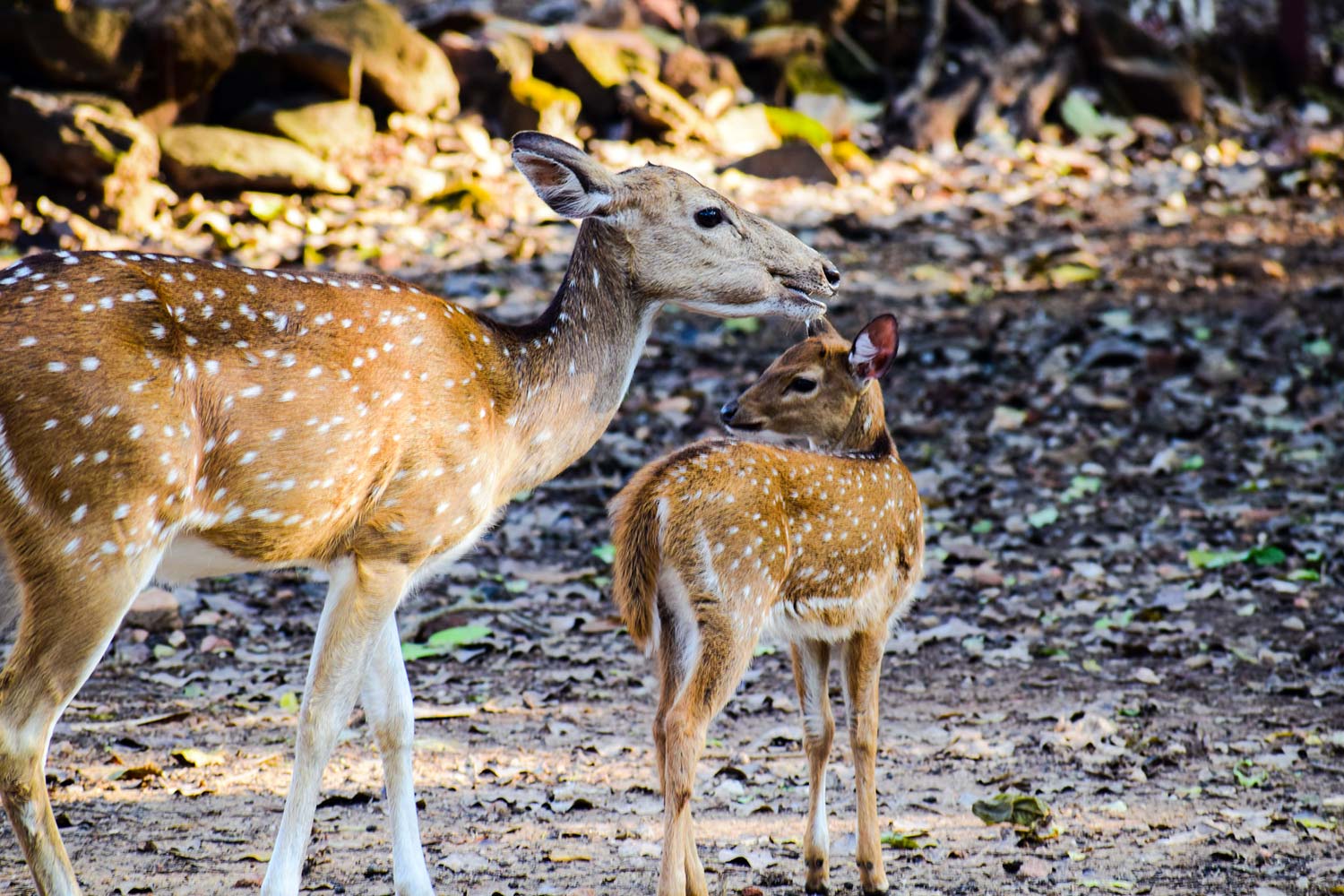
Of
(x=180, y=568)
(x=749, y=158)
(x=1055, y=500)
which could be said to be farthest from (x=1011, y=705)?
(x=749, y=158)

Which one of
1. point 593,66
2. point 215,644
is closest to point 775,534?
point 215,644

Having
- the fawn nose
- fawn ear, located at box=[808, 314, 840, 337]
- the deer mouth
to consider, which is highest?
the fawn nose

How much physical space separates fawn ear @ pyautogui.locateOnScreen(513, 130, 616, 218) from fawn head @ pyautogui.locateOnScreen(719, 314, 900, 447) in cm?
108

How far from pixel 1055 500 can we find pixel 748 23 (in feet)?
32.6

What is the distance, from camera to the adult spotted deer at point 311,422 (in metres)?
3.73

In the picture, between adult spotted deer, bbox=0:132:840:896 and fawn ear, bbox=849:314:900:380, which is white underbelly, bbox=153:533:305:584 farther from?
fawn ear, bbox=849:314:900:380

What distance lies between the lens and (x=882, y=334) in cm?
529

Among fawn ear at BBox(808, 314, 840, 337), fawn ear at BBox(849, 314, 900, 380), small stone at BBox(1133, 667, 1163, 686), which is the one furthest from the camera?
small stone at BBox(1133, 667, 1163, 686)

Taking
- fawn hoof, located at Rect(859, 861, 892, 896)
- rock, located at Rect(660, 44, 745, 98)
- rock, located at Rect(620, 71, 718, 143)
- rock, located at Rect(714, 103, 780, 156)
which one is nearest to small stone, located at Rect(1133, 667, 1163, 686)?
fawn hoof, located at Rect(859, 861, 892, 896)

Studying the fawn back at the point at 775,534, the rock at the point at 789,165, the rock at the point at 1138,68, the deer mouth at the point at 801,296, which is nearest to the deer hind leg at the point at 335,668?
the fawn back at the point at 775,534

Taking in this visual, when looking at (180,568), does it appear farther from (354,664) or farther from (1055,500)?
(1055,500)

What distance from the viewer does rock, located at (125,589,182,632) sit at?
6.97m

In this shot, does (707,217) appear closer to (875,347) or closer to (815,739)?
(875,347)

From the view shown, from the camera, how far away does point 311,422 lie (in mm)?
4082
